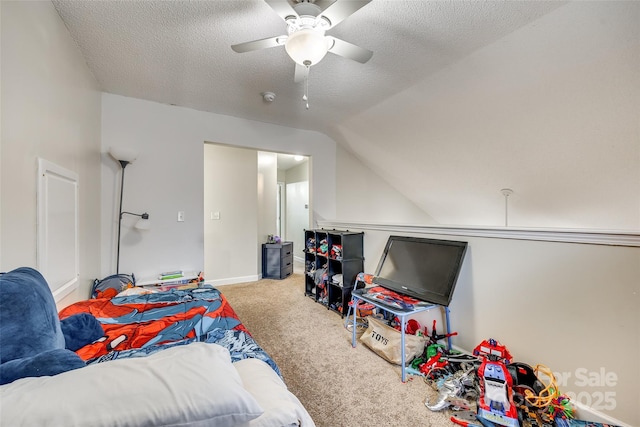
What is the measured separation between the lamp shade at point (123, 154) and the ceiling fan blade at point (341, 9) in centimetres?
230

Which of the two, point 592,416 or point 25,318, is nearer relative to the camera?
point 25,318

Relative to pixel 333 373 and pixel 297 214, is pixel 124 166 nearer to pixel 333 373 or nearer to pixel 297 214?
pixel 333 373

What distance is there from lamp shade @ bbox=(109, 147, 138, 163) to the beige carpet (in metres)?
2.01

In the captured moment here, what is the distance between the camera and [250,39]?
1.96 m

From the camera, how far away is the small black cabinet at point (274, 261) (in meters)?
4.52

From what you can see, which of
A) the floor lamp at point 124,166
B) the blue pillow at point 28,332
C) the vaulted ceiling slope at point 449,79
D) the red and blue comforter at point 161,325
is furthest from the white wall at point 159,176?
the blue pillow at point 28,332

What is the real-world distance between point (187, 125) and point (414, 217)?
3.58 metres

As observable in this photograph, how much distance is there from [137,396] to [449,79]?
9.25 feet

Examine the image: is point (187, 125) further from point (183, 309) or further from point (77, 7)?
point (183, 309)

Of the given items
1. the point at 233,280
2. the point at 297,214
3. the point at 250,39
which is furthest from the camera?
the point at 297,214

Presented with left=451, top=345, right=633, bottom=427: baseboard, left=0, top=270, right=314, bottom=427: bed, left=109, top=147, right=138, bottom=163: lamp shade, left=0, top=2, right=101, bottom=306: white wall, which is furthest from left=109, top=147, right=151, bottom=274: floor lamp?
left=451, top=345, right=633, bottom=427: baseboard

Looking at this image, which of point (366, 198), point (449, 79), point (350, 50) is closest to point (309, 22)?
point (350, 50)

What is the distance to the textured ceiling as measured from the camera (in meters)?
1.65

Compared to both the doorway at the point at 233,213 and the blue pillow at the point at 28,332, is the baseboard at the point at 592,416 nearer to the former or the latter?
the blue pillow at the point at 28,332
